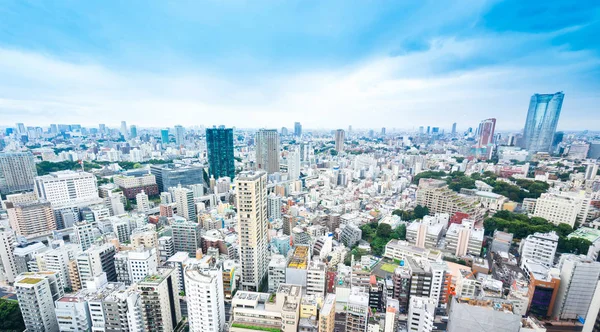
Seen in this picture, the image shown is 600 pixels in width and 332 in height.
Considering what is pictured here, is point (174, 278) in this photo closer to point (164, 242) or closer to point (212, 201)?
point (164, 242)

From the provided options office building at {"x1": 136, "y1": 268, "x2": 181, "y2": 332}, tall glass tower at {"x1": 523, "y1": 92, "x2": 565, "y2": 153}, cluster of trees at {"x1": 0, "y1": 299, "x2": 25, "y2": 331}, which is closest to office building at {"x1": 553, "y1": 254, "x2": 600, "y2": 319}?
office building at {"x1": 136, "y1": 268, "x2": 181, "y2": 332}

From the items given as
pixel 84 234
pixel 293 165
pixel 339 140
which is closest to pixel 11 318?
pixel 84 234

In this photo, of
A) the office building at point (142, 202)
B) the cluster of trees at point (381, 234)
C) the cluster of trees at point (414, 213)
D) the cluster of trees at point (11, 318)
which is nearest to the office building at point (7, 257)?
the cluster of trees at point (11, 318)

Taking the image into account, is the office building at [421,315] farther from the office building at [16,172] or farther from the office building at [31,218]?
the office building at [16,172]

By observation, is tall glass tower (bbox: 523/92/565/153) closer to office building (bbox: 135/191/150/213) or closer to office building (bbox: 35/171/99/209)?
office building (bbox: 135/191/150/213)

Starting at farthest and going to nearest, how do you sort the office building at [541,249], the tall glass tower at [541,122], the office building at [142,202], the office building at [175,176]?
the tall glass tower at [541,122] → the office building at [175,176] → the office building at [142,202] → the office building at [541,249]

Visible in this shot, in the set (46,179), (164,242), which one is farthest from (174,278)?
(46,179)

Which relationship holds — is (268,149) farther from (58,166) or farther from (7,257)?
(58,166)
